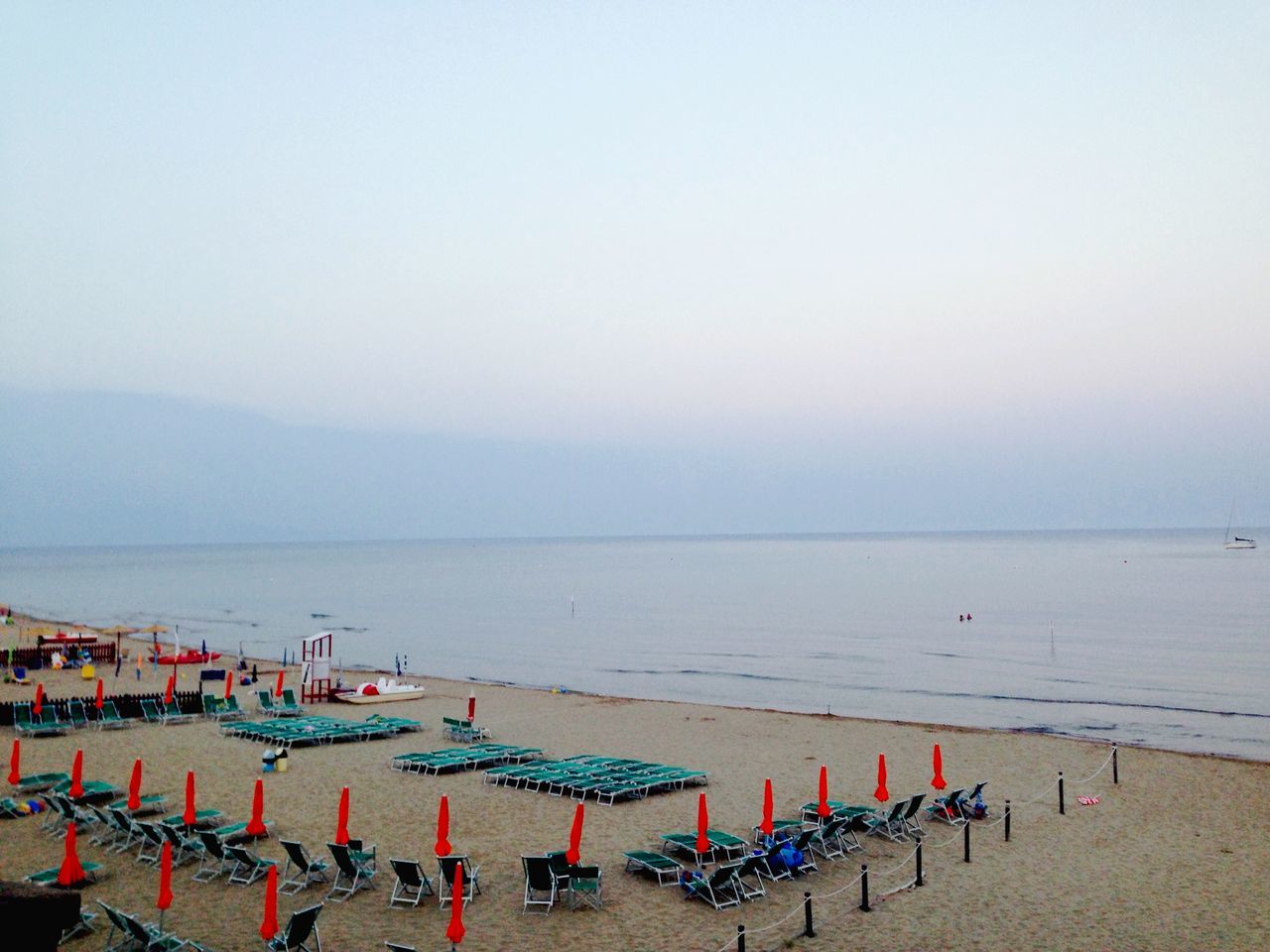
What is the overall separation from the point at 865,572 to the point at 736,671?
3646 inches

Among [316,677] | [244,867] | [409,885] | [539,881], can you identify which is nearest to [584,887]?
[539,881]

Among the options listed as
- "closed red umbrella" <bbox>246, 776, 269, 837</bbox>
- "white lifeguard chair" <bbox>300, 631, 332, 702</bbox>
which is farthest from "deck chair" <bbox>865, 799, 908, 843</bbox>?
"white lifeguard chair" <bbox>300, 631, 332, 702</bbox>

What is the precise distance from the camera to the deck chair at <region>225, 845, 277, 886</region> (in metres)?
11.3

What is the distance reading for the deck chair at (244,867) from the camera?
444 inches

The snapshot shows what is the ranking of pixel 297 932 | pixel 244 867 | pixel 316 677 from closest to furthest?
pixel 297 932, pixel 244 867, pixel 316 677

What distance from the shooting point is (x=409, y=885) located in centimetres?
1098

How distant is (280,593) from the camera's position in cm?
10319

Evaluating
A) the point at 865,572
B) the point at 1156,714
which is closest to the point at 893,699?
the point at 1156,714

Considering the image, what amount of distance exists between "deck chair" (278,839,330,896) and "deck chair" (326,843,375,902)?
21 cm

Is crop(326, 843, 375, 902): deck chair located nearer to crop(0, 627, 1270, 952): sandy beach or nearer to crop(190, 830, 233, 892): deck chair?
crop(0, 627, 1270, 952): sandy beach

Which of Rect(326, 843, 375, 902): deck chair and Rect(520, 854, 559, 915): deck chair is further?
Rect(326, 843, 375, 902): deck chair

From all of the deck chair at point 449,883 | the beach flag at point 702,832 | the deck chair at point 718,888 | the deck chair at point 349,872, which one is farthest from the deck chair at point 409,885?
the beach flag at point 702,832

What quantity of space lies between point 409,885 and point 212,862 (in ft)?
9.10

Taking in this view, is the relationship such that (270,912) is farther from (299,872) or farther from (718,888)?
(718,888)
